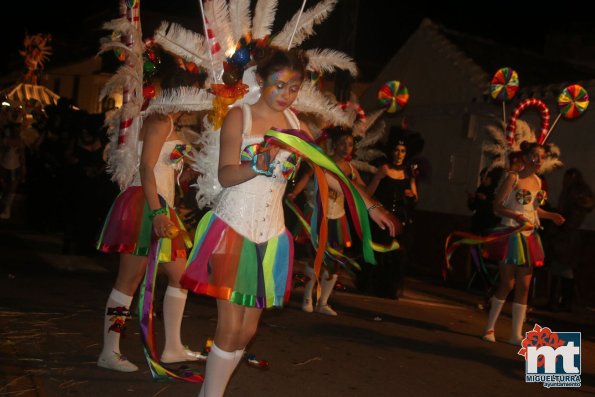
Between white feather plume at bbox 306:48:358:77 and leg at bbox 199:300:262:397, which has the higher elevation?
white feather plume at bbox 306:48:358:77

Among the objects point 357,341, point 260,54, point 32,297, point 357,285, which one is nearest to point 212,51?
point 260,54

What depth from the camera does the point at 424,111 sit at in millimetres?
15734

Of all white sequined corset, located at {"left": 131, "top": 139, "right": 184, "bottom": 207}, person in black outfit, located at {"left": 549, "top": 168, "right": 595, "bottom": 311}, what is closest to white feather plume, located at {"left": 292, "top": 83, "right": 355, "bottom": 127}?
white sequined corset, located at {"left": 131, "top": 139, "right": 184, "bottom": 207}

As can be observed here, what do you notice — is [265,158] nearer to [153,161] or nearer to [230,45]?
[230,45]

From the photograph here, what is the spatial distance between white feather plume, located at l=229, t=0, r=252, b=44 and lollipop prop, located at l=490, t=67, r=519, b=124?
628 cm

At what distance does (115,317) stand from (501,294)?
4079 millimetres

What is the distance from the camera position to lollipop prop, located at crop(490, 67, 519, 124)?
9805 mm

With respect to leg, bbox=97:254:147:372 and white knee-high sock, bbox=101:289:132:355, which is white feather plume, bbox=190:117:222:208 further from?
white knee-high sock, bbox=101:289:132:355

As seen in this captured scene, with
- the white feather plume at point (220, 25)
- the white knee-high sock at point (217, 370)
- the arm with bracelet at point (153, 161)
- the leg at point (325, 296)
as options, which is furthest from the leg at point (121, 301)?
the leg at point (325, 296)

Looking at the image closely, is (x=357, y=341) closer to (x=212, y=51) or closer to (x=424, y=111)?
(x=212, y=51)

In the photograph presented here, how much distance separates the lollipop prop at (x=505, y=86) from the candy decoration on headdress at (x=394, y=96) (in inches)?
69.7

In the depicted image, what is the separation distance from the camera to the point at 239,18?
13.7 ft

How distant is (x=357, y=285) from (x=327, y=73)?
215 inches

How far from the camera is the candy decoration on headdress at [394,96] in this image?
11492 mm
